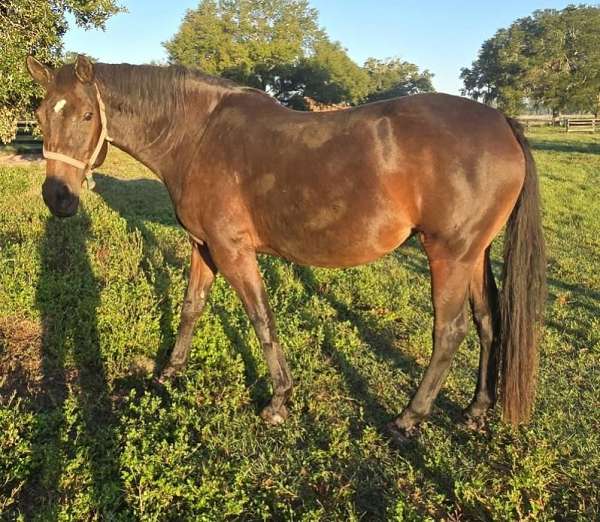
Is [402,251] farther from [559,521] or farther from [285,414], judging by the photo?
[559,521]

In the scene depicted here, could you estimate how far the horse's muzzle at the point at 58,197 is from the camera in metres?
2.90

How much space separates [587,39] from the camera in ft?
166

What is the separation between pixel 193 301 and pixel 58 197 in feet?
3.98

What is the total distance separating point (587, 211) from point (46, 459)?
387 inches

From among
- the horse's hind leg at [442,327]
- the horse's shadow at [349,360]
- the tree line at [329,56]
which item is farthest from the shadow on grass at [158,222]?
the tree line at [329,56]

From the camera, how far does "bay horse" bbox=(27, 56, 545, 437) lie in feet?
8.54

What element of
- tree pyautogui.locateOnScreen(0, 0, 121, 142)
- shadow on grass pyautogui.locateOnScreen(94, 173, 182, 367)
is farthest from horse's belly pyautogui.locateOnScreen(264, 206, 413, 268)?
tree pyautogui.locateOnScreen(0, 0, 121, 142)

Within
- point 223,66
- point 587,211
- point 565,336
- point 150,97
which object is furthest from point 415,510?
point 223,66

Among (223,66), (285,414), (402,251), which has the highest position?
(223,66)

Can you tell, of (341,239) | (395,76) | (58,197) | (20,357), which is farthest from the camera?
(395,76)

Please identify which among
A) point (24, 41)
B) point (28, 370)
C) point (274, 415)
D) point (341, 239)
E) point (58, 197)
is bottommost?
point (274, 415)

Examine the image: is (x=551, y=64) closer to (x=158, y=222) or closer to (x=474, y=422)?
(x=158, y=222)

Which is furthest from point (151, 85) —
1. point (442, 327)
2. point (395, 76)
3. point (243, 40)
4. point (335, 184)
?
point (395, 76)

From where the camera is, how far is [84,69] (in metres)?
2.83
